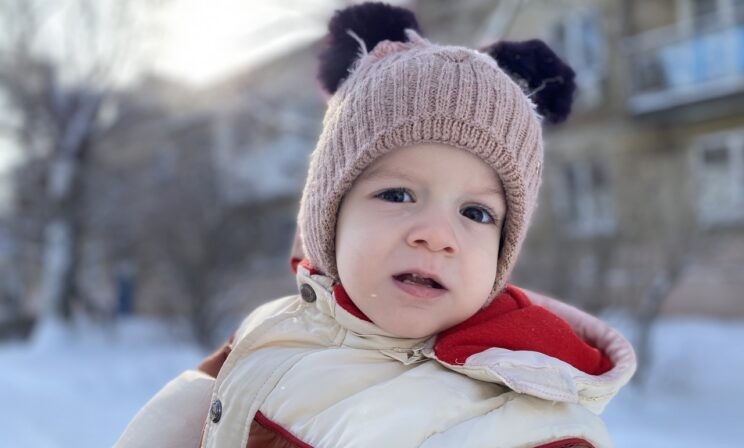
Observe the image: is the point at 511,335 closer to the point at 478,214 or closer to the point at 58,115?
the point at 478,214

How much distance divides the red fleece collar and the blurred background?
12.9ft

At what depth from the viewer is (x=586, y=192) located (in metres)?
13.3

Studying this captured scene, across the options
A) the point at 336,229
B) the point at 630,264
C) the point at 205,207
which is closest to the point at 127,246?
the point at 205,207

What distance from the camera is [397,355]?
136 cm

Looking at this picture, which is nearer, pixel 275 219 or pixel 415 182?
pixel 415 182

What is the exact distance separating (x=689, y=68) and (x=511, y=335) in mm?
12973

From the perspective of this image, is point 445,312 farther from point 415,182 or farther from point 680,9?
point 680,9

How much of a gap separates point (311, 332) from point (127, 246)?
967cm

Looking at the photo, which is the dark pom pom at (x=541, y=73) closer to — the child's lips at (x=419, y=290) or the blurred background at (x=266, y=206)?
the child's lips at (x=419, y=290)

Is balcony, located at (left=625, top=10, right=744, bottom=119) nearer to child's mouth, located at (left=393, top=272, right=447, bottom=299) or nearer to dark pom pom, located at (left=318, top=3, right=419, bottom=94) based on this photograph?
dark pom pom, located at (left=318, top=3, right=419, bottom=94)

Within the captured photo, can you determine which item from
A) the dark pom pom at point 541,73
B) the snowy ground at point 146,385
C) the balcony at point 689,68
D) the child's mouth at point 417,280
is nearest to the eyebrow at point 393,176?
the child's mouth at point 417,280

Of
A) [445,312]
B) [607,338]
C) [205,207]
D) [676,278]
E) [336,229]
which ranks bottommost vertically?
[676,278]

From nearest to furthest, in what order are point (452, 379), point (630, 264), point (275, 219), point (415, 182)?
point (452, 379) < point (415, 182) < point (630, 264) < point (275, 219)

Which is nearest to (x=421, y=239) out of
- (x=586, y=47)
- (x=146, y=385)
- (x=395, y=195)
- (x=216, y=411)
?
(x=395, y=195)
